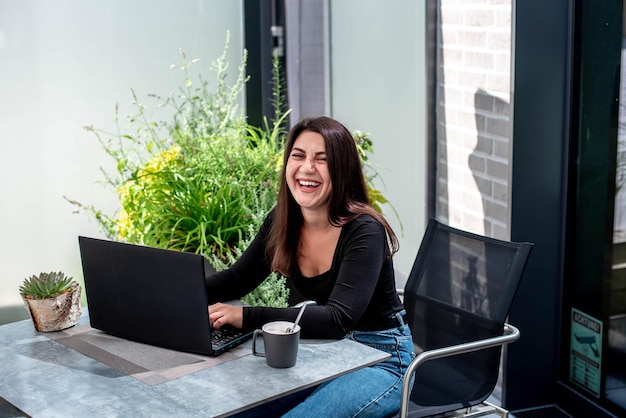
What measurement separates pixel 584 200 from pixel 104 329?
1.90 meters

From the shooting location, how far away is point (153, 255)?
2195 mm

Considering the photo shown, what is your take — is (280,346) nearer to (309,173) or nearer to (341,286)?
(341,286)

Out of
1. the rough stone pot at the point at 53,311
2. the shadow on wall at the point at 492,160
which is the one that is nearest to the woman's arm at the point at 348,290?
the rough stone pot at the point at 53,311

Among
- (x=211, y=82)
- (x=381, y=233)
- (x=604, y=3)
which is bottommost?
(x=381, y=233)

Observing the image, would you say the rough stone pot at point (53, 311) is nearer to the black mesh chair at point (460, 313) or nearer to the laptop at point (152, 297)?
the laptop at point (152, 297)

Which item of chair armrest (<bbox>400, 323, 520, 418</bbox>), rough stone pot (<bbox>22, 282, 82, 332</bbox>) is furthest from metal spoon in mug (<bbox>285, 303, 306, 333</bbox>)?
rough stone pot (<bbox>22, 282, 82, 332</bbox>)

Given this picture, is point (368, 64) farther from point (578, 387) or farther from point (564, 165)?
point (578, 387)

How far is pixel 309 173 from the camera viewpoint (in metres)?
2.57

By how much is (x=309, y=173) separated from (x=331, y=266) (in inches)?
10.4

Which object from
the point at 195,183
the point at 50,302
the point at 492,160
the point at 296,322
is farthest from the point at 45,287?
the point at 492,160

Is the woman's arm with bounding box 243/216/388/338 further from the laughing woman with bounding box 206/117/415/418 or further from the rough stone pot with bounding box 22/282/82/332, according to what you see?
the rough stone pot with bounding box 22/282/82/332

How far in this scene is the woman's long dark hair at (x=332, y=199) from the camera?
259 centimetres

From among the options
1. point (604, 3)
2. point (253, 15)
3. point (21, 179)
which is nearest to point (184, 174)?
point (21, 179)

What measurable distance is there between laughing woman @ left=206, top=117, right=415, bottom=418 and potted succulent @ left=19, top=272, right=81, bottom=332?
378 mm
